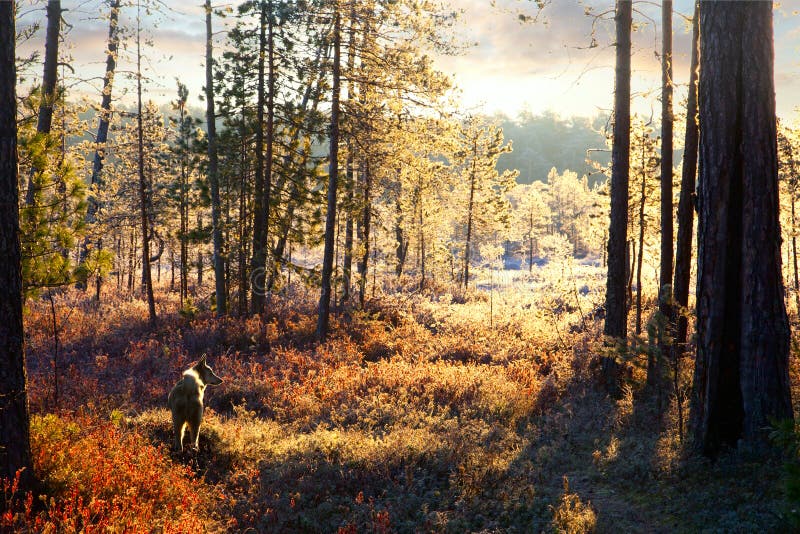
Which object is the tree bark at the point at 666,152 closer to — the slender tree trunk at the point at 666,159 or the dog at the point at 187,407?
the slender tree trunk at the point at 666,159

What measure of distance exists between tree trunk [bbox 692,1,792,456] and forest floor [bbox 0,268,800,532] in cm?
60

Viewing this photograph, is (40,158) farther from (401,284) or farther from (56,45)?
(401,284)

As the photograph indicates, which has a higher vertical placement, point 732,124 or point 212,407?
point 732,124

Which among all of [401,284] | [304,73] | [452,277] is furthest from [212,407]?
[452,277]

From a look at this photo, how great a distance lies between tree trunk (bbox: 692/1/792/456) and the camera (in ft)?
19.7

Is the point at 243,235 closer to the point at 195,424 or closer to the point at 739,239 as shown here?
the point at 195,424

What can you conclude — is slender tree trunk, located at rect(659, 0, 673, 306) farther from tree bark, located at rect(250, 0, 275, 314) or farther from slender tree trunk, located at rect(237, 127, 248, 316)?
slender tree trunk, located at rect(237, 127, 248, 316)

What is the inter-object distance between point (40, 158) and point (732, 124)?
9.80 meters

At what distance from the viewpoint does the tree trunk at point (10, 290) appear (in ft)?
17.1

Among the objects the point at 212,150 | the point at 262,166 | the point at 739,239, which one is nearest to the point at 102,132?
the point at 212,150

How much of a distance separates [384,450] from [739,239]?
5.61 meters

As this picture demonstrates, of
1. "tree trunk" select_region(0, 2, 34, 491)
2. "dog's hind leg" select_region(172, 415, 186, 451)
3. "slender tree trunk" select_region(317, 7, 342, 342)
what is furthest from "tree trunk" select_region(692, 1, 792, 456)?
"slender tree trunk" select_region(317, 7, 342, 342)

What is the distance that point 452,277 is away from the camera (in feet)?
141

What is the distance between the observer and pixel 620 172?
9953mm
